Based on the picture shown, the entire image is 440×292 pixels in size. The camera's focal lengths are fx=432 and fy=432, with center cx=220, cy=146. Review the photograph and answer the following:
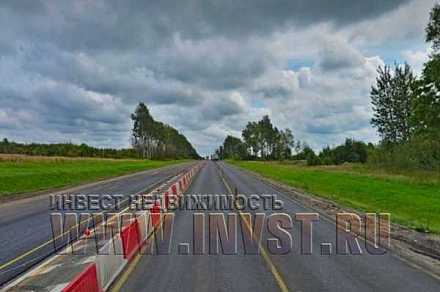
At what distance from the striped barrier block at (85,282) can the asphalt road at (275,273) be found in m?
0.74

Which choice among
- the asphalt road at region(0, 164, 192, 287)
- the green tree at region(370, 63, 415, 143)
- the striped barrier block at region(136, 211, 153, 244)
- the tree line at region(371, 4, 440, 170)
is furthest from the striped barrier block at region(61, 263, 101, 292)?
the green tree at region(370, 63, 415, 143)

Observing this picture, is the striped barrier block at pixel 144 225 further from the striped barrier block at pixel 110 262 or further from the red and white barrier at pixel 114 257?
the striped barrier block at pixel 110 262

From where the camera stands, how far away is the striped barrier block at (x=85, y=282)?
17.7 ft

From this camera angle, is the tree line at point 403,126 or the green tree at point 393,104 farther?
the green tree at point 393,104

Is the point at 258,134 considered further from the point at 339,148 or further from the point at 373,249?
the point at 373,249

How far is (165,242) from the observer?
11.2 m

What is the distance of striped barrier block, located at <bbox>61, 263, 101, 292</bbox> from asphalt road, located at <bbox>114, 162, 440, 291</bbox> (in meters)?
0.74

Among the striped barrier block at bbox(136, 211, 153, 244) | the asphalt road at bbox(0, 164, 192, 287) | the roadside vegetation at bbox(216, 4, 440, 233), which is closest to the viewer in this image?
the asphalt road at bbox(0, 164, 192, 287)

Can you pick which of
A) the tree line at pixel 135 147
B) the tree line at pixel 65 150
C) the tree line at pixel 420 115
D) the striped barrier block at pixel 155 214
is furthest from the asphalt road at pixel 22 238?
the tree line at pixel 65 150

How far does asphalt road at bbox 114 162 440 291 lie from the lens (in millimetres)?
7301

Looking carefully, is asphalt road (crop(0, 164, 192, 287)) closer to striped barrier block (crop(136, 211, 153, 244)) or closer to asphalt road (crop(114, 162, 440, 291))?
striped barrier block (crop(136, 211, 153, 244))

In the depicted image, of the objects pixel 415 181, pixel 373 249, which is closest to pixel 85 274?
pixel 373 249

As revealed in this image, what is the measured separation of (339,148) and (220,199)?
7430 centimetres

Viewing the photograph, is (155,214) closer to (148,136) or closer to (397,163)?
(397,163)
